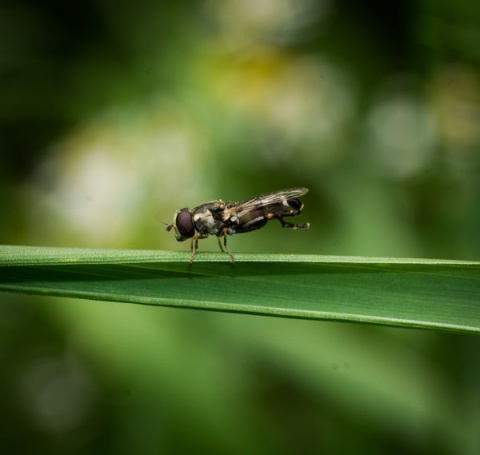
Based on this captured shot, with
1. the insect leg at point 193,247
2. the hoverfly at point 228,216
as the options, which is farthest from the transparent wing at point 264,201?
the insect leg at point 193,247

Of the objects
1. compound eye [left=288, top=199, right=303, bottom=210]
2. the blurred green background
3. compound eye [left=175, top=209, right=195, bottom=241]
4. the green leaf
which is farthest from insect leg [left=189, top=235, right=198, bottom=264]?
the blurred green background

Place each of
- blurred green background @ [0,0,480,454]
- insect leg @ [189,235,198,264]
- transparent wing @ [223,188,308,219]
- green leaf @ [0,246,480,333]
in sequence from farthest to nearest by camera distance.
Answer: blurred green background @ [0,0,480,454], transparent wing @ [223,188,308,219], insect leg @ [189,235,198,264], green leaf @ [0,246,480,333]

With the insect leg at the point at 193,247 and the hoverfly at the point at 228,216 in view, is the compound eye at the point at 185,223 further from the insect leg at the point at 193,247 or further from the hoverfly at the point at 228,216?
the insect leg at the point at 193,247

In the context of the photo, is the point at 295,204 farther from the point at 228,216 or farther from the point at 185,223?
the point at 185,223

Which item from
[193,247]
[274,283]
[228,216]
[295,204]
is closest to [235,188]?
[228,216]

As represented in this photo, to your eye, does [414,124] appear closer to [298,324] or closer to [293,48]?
[293,48]

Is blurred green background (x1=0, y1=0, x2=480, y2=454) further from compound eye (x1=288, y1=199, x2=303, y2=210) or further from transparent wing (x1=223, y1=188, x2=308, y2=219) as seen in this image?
compound eye (x1=288, y1=199, x2=303, y2=210)
